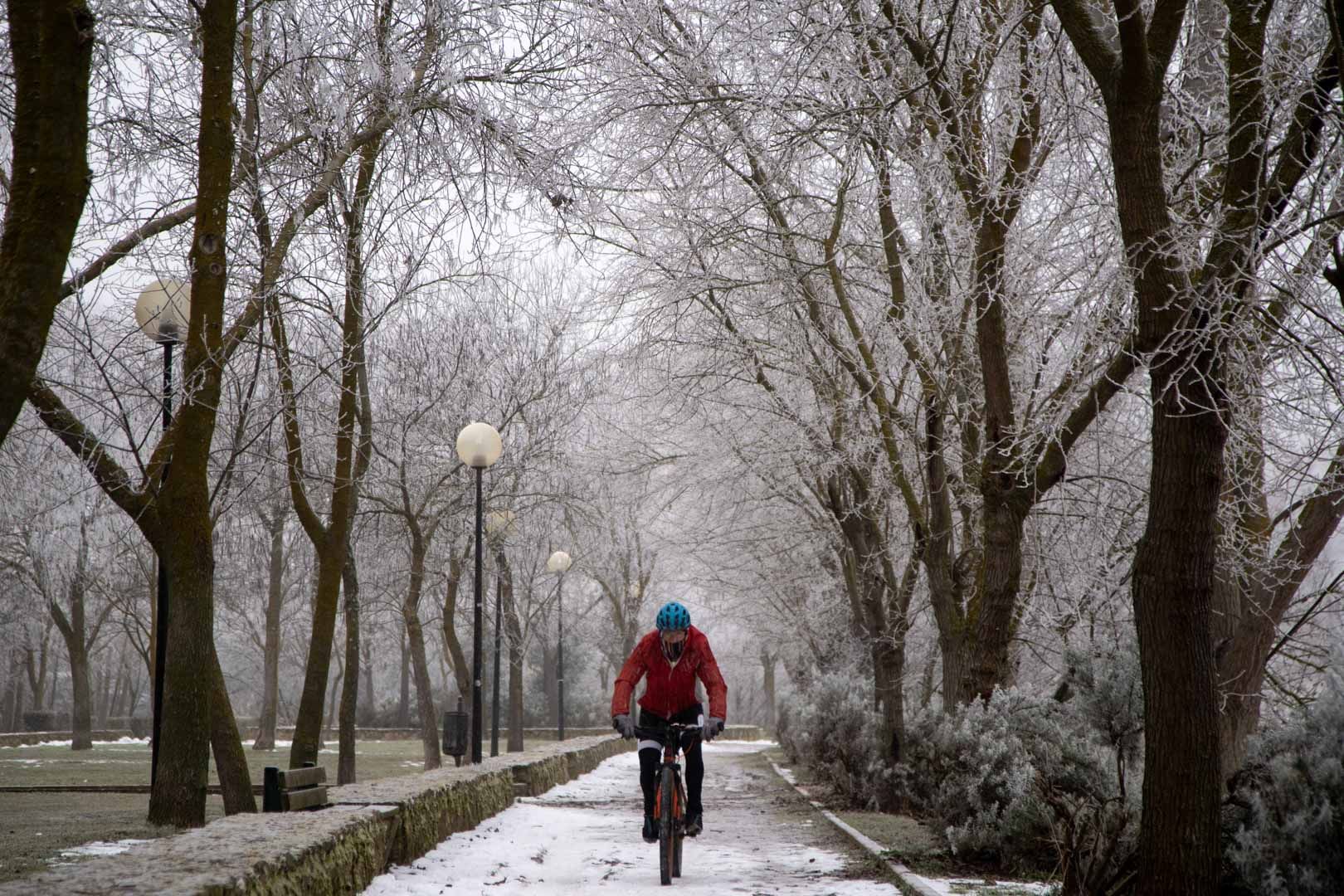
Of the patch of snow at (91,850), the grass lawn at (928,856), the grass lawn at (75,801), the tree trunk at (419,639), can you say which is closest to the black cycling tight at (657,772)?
the grass lawn at (928,856)

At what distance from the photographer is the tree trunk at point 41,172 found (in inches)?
193

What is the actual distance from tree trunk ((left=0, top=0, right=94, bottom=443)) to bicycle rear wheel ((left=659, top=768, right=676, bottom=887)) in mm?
4754

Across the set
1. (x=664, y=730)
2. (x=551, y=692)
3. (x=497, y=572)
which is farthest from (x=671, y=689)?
(x=551, y=692)

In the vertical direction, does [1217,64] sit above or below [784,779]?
above

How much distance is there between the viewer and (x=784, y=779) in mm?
19500

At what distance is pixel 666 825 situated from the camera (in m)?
7.87

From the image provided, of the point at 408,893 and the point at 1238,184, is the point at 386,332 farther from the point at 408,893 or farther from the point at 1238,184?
the point at 1238,184

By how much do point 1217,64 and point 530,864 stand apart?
24.7ft

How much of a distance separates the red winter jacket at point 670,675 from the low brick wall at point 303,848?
5.66ft

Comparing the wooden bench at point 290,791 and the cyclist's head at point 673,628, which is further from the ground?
the cyclist's head at point 673,628

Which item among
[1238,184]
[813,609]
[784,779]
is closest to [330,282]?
[1238,184]

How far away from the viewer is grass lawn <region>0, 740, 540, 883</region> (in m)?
8.47

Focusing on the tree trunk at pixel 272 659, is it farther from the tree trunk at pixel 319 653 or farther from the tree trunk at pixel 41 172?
the tree trunk at pixel 41 172

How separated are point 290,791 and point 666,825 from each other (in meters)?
2.45
